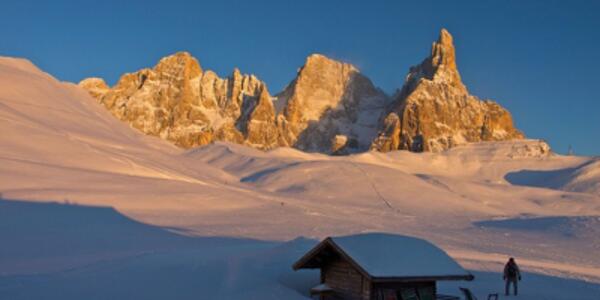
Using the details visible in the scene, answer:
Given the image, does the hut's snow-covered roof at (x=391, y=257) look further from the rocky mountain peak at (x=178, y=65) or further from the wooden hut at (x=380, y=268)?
the rocky mountain peak at (x=178, y=65)

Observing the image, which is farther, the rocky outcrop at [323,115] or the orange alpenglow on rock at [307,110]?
the rocky outcrop at [323,115]

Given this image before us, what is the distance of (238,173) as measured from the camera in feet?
270

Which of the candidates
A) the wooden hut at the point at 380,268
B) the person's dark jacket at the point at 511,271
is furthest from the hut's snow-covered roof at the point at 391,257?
the person's dark jacket at the point at 511,271

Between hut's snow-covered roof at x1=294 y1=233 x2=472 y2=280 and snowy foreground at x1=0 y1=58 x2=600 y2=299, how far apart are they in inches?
74.8

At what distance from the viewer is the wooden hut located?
15.2 m

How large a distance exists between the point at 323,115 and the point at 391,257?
173648 mm

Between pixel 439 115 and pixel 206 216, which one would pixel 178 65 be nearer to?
pixel 439 115

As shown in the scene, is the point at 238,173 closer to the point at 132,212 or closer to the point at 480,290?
the point at 132,212

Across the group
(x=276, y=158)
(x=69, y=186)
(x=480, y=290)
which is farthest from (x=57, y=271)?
(x=276, y=158)

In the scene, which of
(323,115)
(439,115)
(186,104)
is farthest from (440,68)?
(186,104)

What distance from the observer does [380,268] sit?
15242 mm

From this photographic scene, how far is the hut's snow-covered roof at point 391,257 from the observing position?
50.1 ft

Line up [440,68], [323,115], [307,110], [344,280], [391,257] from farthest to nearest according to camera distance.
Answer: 1. [323,115]
2. [307,110]
3. [440,68]
4. [344,280]
5. [391,257]

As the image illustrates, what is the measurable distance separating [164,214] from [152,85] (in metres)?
141
